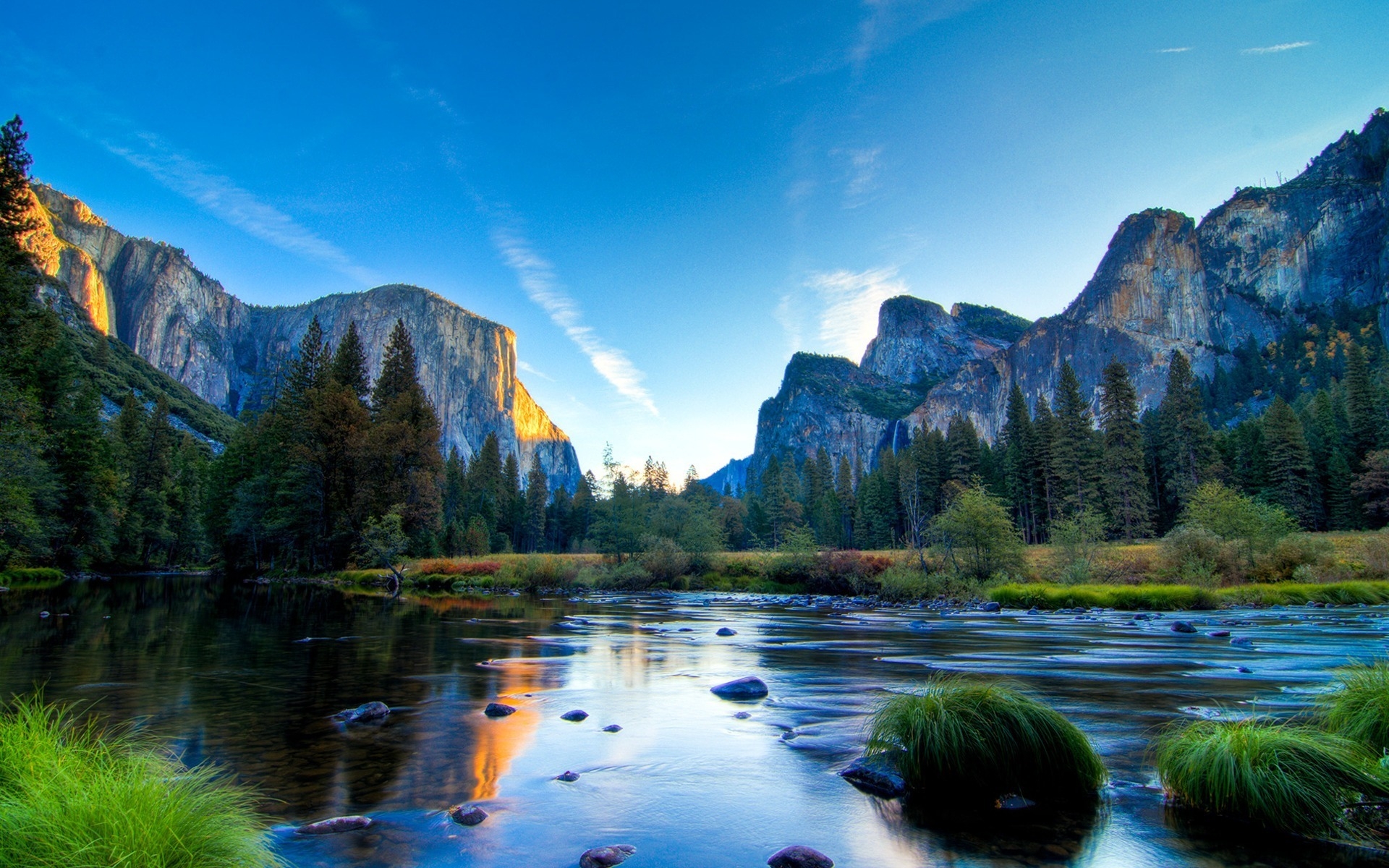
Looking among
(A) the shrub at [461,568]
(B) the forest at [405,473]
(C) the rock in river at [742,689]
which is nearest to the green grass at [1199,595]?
(B) the forest at [405,473]

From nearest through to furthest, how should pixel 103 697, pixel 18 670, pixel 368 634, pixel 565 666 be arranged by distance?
1. pixel 103 697
2. pixel 18 670
3. pixel 565 666
4. pixel 368 634

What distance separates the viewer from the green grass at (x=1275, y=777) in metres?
5.66

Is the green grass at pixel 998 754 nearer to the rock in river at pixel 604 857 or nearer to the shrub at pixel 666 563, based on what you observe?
the rock in river at pixel 604 857

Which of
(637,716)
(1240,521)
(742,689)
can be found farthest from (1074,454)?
(637,716)

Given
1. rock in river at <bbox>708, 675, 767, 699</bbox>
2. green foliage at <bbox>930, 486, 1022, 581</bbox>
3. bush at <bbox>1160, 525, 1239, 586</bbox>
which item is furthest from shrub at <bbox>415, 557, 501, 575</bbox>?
bush at <bbox>1160, 525, 1239, 586</bbox>

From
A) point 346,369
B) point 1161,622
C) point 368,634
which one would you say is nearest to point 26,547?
point 346,369

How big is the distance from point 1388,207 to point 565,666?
841ft

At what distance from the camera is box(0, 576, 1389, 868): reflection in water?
5750 mm

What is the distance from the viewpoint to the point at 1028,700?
282 inches

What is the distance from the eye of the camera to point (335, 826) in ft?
19.3

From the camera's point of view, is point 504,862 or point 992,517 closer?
point 504,862

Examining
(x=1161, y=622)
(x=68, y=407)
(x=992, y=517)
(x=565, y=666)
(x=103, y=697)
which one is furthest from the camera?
(x=68, y=407)

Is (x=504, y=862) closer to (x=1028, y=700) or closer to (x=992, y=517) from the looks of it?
(x=1028, y=700)

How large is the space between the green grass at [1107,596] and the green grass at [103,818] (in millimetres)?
36448
